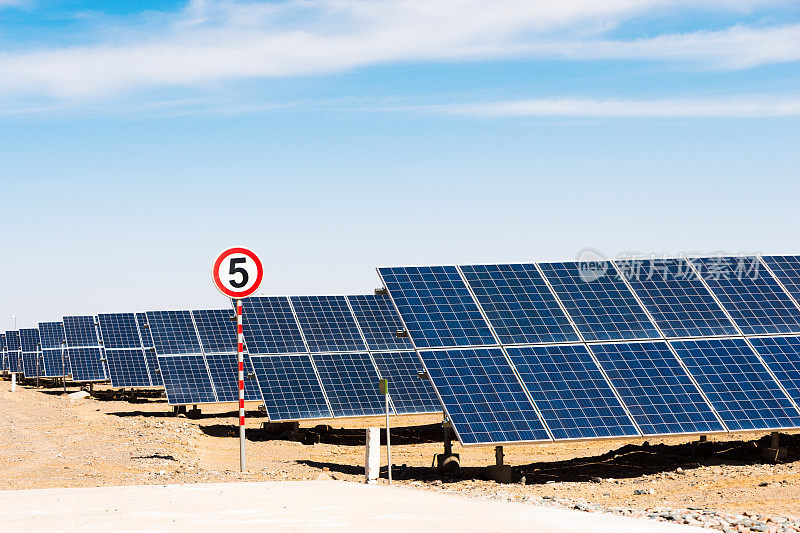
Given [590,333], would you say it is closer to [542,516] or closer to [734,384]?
[734,384]

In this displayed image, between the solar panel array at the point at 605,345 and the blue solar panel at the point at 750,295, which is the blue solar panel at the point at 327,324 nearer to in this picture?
the solar panel array at the point at 605,345

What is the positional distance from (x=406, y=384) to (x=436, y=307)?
864 centimetres

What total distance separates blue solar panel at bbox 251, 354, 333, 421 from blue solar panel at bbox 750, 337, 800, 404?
10923mm

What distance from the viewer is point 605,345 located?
17.6 metres

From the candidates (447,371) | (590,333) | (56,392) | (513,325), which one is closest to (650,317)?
(590,333)

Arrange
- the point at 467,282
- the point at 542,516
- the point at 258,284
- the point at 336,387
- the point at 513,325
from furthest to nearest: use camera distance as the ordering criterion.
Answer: the point at 336,387 → the point at 467,282 → the point at 513,325 → the point at 258,284 → the point at 542,516

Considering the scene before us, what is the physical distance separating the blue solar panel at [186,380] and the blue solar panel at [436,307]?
14786 mm

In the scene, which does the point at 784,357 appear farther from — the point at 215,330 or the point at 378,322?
the point at 215,330

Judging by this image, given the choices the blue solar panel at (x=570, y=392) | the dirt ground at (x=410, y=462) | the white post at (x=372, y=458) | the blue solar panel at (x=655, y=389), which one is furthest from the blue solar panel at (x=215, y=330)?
the white post at (x=372, y=458)

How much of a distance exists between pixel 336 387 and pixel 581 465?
8.59 meters

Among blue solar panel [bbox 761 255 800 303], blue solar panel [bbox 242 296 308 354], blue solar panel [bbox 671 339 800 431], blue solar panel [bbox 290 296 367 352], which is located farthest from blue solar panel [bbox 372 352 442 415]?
blue solar panel [bbox 761 255 800 303]

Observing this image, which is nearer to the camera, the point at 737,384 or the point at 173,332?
the point at 737,384

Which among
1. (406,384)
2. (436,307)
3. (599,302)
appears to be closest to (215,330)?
(406,384)

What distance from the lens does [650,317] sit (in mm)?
18594
